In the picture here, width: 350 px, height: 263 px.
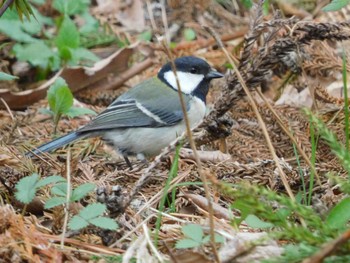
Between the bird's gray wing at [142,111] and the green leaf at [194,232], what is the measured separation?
63.9 inches

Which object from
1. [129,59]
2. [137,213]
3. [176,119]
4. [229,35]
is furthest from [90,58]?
[137,213]

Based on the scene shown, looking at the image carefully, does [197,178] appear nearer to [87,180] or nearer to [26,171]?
[87,180]

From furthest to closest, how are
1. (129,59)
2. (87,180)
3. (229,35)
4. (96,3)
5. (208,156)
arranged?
1. (96,3)
2. (229,35)
3. (129,59)
4. (208,156)
5. (87,180)

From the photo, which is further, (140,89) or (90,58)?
(90,58)

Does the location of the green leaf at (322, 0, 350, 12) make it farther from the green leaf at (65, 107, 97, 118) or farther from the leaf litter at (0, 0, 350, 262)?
the green leaf at (65, 107, 97, 118)

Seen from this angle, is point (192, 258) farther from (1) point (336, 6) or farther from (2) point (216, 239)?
(1) point (336, 6)

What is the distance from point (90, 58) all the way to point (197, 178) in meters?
1.54

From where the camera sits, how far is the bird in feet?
11.0

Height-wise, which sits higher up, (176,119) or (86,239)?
(86,239)

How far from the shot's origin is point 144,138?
3418 millimetres

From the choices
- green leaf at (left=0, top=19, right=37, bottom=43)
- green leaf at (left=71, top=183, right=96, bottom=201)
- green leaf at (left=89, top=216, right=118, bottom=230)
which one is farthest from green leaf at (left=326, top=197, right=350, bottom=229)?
green leaf at (left=0, top=19, right=37, bottom=43)

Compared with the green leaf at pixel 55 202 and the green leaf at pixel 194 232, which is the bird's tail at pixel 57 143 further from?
the green leaf at pixel 194 232

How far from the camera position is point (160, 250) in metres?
1.88

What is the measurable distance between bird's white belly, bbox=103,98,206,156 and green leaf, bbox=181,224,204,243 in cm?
159
